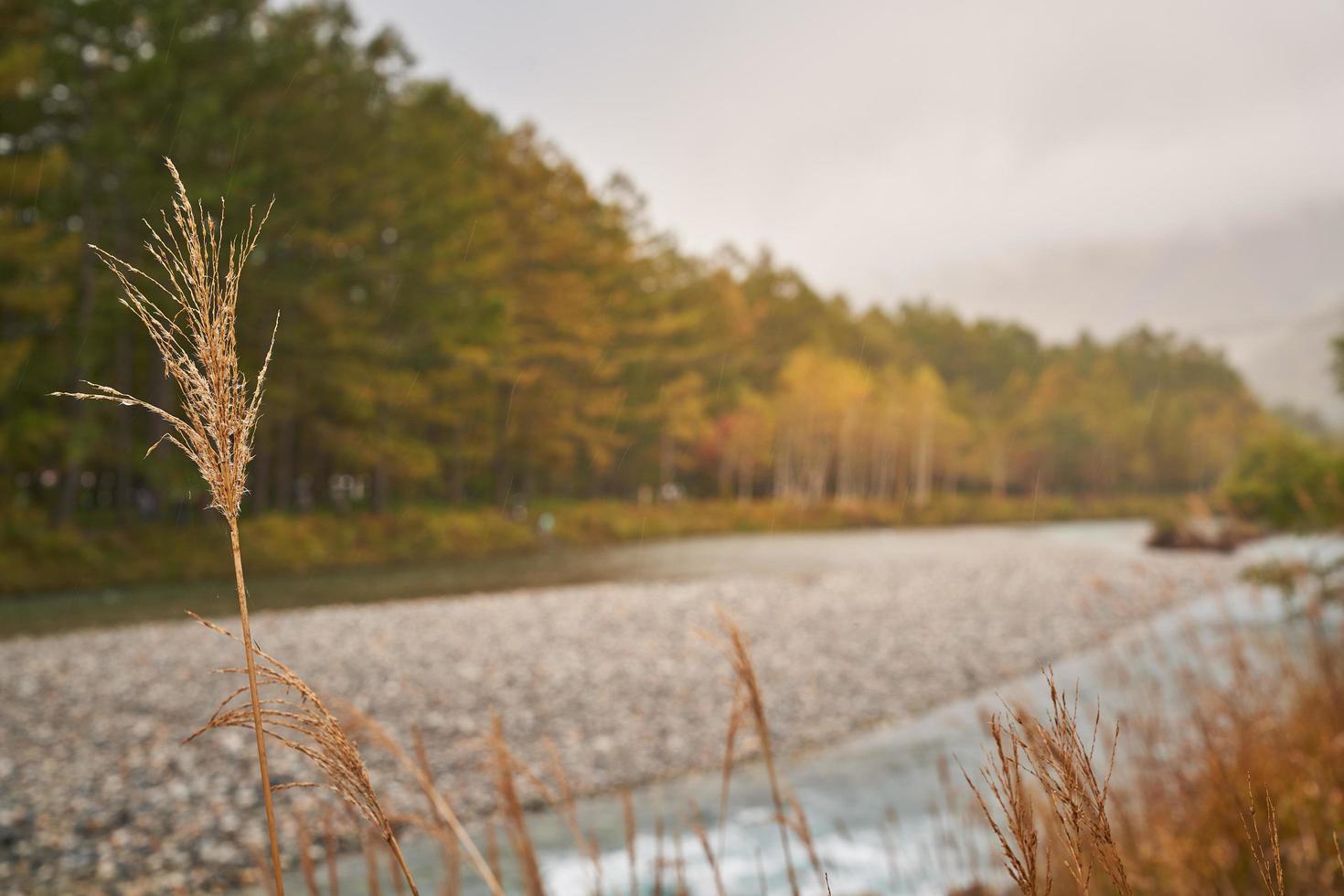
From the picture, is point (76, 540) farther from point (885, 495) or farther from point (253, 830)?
point (885, 495)

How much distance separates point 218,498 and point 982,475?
65094 millimetres

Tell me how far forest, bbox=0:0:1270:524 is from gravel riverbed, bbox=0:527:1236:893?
8.04 feet

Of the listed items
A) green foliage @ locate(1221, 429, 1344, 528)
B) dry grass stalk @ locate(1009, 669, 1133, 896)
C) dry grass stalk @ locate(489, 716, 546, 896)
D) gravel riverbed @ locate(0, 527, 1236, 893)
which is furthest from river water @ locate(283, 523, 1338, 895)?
dry grass stalk @ locate(1009, 669, 1133, 896)

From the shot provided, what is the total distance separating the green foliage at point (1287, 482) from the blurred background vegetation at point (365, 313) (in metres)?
0.05

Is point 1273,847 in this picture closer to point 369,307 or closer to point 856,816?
point 856,816

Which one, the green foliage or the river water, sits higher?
the green foliage

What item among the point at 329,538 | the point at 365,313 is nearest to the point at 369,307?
the point at 365,313

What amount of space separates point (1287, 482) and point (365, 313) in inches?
758

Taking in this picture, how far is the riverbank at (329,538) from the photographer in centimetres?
1631

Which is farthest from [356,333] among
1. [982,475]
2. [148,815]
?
[982,475]

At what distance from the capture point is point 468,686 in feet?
31.8

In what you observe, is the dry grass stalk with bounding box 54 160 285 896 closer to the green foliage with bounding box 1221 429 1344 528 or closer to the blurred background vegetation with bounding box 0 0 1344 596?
the blurred background vegetation with bounding box 0 0 1344 596

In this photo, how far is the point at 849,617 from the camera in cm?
1460

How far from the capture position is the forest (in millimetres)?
16234
